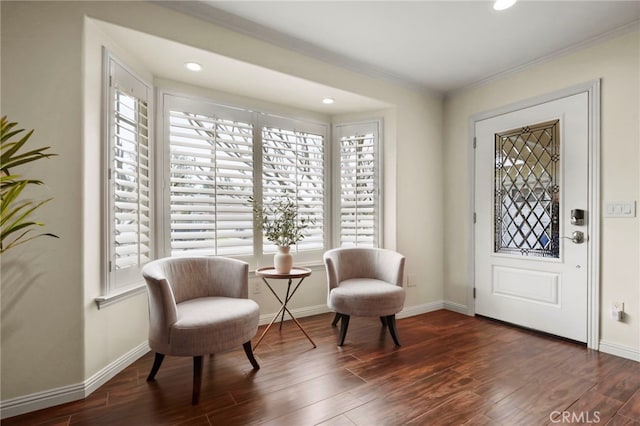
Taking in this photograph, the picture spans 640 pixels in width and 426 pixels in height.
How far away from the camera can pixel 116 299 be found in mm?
2291

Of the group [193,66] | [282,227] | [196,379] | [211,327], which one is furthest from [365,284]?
[193,66]

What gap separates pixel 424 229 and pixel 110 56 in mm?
3394

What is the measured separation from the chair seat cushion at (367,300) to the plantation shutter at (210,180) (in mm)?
1086

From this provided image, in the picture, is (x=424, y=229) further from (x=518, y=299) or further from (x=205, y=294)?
(x=205, y=294)

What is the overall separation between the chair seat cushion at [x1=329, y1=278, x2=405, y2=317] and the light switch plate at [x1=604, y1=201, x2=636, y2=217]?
182cm

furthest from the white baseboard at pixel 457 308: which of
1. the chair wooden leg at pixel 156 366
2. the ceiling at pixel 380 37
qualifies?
the chair wooden leg at pixel 156 366

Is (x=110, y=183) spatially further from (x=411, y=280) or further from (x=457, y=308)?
(x=457, y=308)

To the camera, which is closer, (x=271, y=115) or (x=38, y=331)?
(x=38, y=331)

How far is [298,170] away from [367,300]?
64.5 inches

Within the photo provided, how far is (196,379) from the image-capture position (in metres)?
1.98

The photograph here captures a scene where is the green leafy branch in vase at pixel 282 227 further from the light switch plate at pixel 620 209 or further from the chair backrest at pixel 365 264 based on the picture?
the light switch plate at pixel 620 209

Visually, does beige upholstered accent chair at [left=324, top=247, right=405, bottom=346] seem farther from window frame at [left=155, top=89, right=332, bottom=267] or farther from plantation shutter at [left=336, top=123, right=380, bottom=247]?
window frame at [left=155, top=89, right=332, bottom=267]

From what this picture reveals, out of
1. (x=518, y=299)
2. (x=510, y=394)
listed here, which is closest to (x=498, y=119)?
(x=518, y=299)

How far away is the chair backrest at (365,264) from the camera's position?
10.0ft
